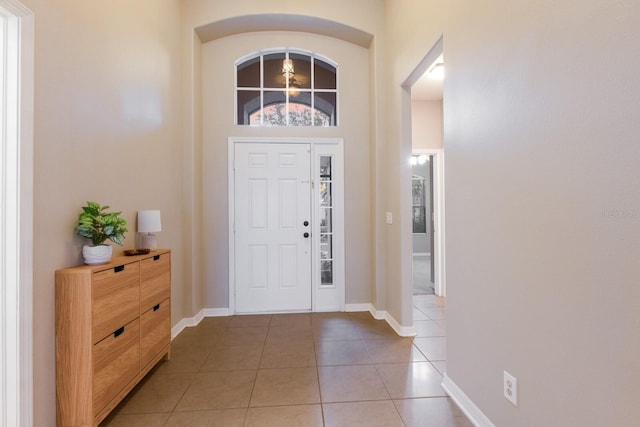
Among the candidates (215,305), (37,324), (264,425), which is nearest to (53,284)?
(37,324)

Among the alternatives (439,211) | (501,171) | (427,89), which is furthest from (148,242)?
(427,89)

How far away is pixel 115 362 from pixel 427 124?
4.60m

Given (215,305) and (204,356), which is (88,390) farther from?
(215,305)

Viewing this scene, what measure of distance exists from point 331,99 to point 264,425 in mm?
3469

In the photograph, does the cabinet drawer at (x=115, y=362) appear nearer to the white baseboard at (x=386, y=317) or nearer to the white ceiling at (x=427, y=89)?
the white baseboard at (x=386, y=317)

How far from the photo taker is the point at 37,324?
1.53 metres

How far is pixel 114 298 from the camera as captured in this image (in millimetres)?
1820

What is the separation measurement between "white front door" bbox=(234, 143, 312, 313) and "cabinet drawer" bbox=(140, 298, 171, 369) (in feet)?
4.04

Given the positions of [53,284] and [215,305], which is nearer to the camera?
[53,284]

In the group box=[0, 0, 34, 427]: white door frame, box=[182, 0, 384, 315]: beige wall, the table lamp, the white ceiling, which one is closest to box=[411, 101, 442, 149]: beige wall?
the white ceiling

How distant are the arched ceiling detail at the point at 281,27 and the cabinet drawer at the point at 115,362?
3.24 m

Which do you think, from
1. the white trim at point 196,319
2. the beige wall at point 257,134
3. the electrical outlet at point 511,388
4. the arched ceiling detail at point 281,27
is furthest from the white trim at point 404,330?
the arched ceiling detail at point 281,27

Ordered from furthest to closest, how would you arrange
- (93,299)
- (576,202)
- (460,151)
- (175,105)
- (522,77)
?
(175,105) → (460,151) → (93,299) → (522,77) → (576,202)

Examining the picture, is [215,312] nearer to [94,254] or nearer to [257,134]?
[94,254]
